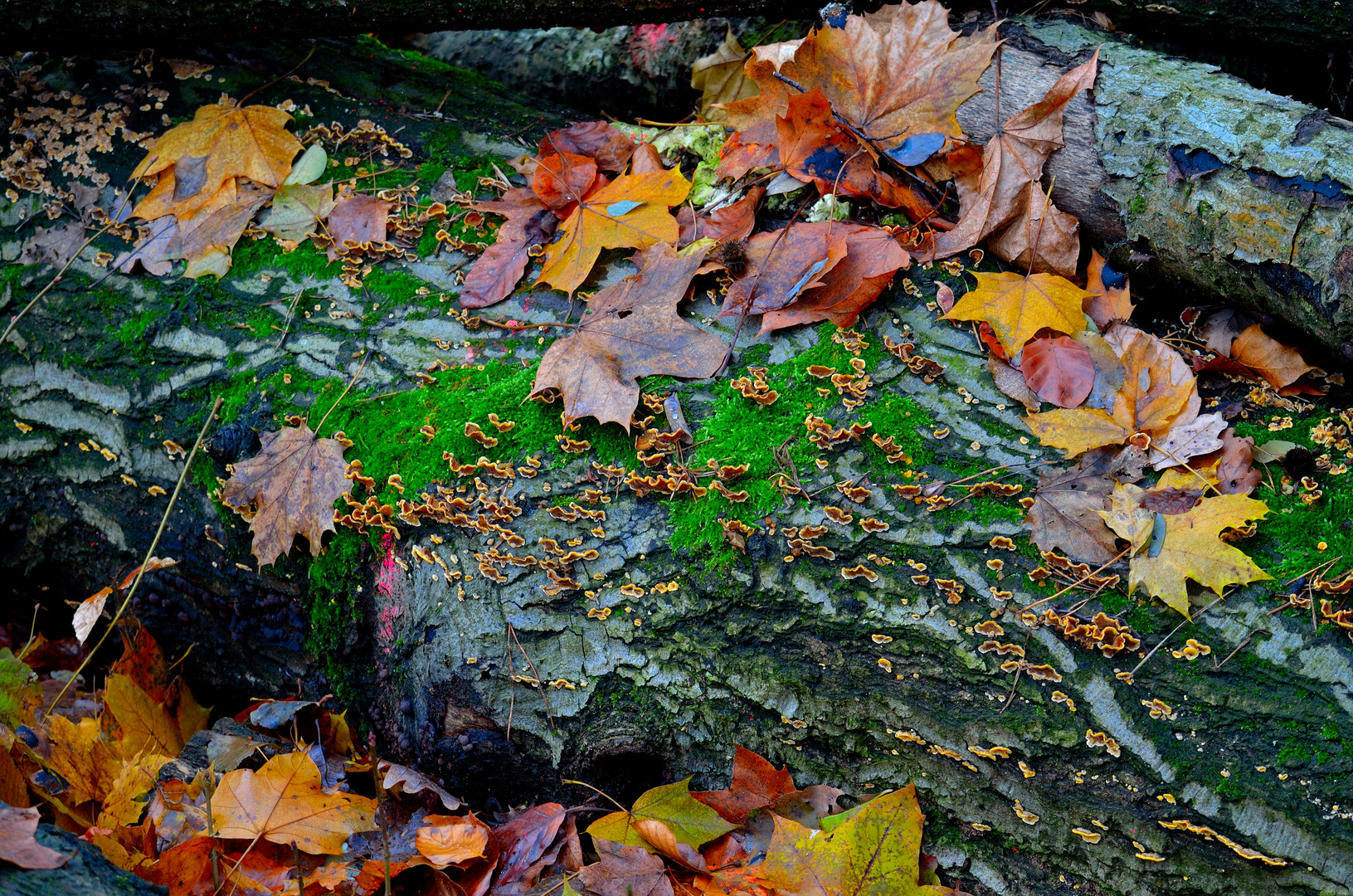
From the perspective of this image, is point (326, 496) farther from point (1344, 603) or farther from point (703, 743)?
point (1344, 603)

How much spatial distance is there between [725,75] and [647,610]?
7.82 ft

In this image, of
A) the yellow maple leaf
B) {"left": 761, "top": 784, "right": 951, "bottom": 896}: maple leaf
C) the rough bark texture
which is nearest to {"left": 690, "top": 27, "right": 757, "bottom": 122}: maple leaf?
the rough bark texture

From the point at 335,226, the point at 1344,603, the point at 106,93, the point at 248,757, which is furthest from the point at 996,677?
the point at 106,93

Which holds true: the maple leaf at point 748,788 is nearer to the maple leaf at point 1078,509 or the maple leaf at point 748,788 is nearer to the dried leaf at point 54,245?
the maple leaf at point 1078,509

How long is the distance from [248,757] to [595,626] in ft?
4.10

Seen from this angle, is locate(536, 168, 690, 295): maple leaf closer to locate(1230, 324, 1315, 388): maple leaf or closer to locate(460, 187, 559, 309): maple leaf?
locate(460, 187, 559, 309): maple leaf

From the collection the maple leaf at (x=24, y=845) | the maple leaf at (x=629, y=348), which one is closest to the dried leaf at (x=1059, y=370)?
the maple leaf at (x=629, y=348)

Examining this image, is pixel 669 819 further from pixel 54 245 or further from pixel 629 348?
pixel 54 245

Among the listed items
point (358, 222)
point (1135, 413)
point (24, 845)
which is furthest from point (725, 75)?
point (24, 845)

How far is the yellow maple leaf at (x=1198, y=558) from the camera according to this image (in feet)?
6.61

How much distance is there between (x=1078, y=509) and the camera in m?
2.19

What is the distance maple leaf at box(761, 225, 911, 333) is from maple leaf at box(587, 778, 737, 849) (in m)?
1.37

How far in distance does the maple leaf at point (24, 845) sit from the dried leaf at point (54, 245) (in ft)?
7.65

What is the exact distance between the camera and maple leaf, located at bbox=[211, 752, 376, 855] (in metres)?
2.37
